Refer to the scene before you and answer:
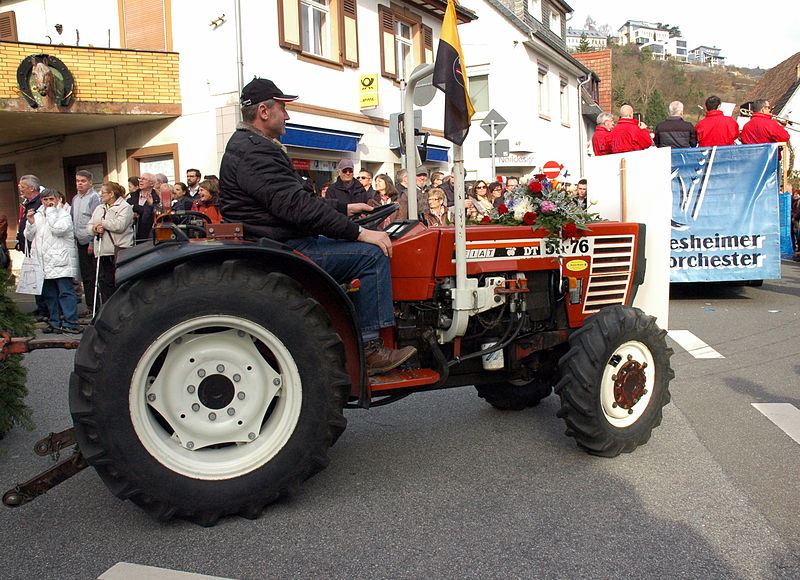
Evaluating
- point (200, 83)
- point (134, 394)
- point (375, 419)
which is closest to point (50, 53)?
point (200, 83)

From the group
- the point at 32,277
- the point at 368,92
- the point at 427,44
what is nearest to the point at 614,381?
the point at 32,277

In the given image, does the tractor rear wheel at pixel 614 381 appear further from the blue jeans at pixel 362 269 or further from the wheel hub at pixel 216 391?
the wheel hub at pixel 216 391

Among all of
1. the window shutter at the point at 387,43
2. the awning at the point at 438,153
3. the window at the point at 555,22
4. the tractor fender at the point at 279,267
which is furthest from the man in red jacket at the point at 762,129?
the window at the point at 555,22

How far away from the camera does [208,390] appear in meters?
3.35

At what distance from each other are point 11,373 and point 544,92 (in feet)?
93.0

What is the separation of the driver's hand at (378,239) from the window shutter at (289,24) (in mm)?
12068

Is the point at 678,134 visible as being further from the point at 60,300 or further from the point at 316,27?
the point at 60,300

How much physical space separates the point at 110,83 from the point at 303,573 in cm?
1338

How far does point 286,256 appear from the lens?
3316mm

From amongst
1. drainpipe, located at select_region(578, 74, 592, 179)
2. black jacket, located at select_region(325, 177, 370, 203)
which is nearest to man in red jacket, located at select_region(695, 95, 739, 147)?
black jacket, located at select_region(325, 177, 370, 203)

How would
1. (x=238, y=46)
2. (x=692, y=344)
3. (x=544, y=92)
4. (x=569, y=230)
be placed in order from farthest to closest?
(x=544, y=92) → (x=238, y=46) → (x=692, y=344) → (x=569, y=230)

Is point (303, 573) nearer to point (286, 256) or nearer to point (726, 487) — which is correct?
point (286, 256)

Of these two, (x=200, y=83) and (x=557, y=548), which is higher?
(x=200, y=83)

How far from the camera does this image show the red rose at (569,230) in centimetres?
440
